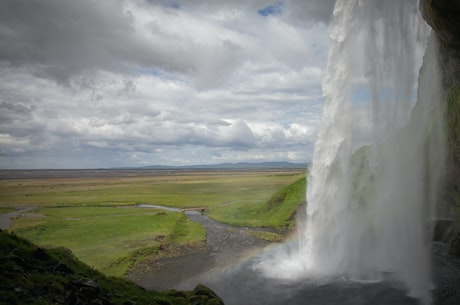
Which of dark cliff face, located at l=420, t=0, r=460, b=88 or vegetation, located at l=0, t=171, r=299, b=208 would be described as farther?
vegetation, located at l=0, t=171, r=299, b=208

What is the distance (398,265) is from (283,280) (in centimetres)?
1068

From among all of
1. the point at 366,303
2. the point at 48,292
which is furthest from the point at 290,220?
the point at 48,292

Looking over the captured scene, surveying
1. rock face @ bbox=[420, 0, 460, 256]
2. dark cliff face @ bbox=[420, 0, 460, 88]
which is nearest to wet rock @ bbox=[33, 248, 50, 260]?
rock face @ bbox=[420, 0, 460, 256]

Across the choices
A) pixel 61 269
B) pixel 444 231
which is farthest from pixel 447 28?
pixel 61 269

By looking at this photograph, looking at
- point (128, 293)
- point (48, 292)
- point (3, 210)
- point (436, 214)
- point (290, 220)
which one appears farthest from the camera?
point (3, 210)

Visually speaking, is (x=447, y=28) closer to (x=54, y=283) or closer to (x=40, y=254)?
(x=54, y=283)

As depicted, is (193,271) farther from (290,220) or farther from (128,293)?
(290,220)

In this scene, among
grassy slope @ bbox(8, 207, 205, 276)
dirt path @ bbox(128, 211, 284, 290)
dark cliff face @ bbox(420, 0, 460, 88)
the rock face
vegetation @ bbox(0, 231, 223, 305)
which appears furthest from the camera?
grassy slope @ bbox(8, 207, 205, 276)

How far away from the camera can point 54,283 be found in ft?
46.1

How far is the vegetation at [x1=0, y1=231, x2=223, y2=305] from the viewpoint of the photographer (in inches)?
496

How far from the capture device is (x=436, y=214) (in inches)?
1646

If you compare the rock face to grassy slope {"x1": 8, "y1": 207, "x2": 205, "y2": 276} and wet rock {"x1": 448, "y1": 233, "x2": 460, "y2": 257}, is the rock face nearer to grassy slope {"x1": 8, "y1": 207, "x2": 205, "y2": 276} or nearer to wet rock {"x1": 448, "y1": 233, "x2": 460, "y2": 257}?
wet rock {"x1": 448, "y1": 233, "x2": 460, "y2": 257}

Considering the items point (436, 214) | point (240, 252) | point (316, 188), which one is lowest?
point (240, 252)

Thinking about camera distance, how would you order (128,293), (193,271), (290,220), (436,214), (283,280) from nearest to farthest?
1. (128,293)
2. (283,280)
3. (193,271)
4. (436,214)
5. (290,220)
